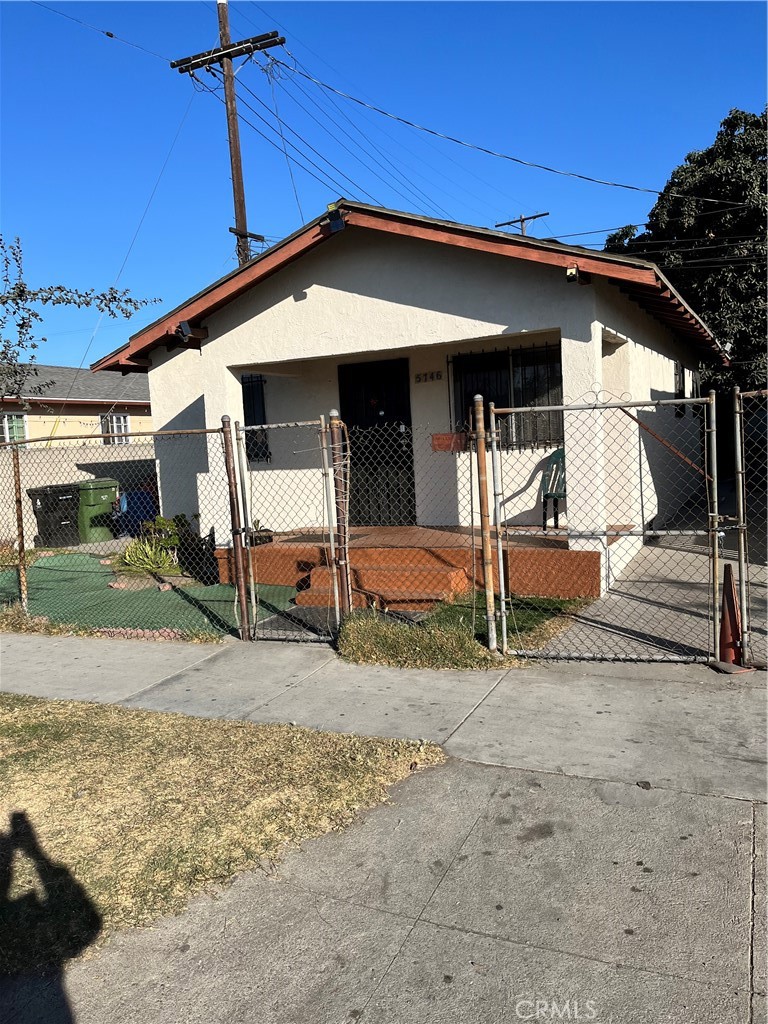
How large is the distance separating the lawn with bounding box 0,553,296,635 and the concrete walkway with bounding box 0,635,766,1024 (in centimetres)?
318

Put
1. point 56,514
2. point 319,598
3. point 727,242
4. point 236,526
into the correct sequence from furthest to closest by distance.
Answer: point 727,242 < point 56,514 < point 319,598 < point 236,526

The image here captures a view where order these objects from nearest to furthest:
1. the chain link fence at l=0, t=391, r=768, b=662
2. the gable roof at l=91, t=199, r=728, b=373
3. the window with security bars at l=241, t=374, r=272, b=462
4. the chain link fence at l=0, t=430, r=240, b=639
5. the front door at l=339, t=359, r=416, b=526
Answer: the chain link fence at l=0, t=391, r=768, b=662, the gable roof at l=91, t=199, r=728, b=373, the chain link fence at l=0, t=430, r=240, b=639, the front door at l=339, t=359, r=416, b=526, the window with security bars at l=241, t=374, r=272, b=462

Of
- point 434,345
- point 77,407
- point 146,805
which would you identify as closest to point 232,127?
point 434,345

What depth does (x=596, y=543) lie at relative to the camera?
7.65m

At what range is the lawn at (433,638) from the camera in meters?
6.00

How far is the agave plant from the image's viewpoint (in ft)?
34.5

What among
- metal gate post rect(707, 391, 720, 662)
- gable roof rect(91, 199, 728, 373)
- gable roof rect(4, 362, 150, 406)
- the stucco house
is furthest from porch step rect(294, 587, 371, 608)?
gable roof rect(4, 362, 150, 406)

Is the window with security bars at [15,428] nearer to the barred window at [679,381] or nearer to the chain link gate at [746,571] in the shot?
the barred window at [679,381]

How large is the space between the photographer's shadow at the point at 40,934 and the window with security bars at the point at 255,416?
8007 millimetres

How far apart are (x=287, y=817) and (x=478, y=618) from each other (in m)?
3.65

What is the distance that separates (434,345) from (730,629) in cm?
496

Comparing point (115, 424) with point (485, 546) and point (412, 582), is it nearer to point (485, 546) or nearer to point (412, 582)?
point (412, 582)

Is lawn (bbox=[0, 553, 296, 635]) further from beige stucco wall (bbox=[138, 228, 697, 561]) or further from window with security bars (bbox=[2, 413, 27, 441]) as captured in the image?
window with security bars (bbox=[2, 413, 27, 441])

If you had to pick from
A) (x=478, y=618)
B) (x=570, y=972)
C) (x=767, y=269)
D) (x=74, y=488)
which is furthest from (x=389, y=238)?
(x=767, y=269)
